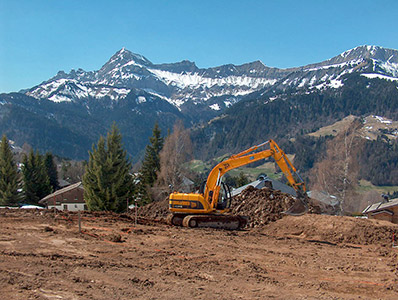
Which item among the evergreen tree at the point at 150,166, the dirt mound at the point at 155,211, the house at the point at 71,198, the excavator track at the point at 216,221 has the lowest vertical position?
the house at the point at 71,198

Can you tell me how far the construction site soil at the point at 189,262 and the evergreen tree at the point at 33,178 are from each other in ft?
134

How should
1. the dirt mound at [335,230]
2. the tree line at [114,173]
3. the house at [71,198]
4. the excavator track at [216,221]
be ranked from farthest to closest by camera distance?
the house at [71,198] → the tree line at [114,173] → the excavator track at [216,221] → the dirt mound at [335,230]

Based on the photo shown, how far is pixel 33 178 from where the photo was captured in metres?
60.2

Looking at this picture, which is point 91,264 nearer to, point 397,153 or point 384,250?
point 384,250

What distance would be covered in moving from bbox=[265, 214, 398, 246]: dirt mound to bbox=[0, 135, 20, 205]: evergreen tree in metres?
36.7

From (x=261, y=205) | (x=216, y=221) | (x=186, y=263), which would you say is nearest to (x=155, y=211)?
(x=261, y=205)

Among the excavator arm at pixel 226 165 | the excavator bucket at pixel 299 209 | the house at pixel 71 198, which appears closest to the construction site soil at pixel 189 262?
the excavator bucket at pixel 299 209

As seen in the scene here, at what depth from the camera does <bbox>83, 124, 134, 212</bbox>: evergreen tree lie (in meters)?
37.4

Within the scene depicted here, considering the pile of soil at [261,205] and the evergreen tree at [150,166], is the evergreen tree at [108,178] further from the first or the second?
the pile of soil at [261,205]

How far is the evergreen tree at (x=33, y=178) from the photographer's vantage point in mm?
59062

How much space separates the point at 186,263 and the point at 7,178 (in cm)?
4345

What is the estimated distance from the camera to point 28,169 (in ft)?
194

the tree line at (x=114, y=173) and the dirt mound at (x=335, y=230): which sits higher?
the tree line at (x=114, y=173)

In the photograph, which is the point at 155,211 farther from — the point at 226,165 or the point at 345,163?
the point at 345,163
